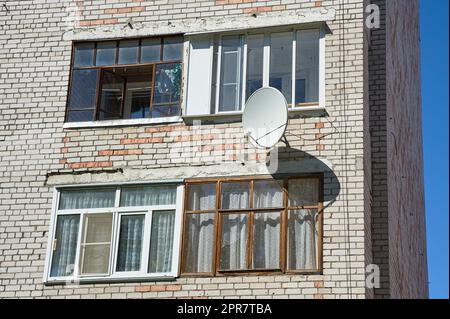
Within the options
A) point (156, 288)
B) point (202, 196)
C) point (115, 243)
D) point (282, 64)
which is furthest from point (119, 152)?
point (282, 64)

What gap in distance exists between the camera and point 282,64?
15.7 meters

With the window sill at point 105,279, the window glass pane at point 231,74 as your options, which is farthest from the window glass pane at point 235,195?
the window sill at point 105,279

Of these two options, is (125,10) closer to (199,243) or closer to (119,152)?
(119,152)

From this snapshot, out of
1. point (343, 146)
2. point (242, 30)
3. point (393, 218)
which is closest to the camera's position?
point (343, 146)

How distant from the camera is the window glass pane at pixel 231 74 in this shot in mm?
15852

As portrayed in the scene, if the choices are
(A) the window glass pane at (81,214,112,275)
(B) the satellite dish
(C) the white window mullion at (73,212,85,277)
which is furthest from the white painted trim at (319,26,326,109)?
(C) the white window mullion at (73,212,85,277)

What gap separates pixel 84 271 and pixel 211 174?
8.95ft

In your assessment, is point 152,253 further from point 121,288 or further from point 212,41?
point 212,41

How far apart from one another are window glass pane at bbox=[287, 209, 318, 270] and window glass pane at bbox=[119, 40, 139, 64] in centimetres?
433

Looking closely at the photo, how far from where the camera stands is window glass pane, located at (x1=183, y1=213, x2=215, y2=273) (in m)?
14.9

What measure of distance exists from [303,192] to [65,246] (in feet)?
13.9
